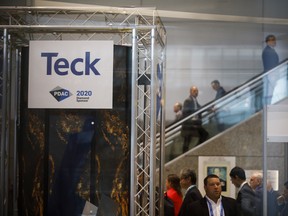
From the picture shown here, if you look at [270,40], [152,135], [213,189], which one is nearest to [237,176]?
[213,189]

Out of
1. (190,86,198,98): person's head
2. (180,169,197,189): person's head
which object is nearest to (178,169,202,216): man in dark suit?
(180,169,197,189): person's head

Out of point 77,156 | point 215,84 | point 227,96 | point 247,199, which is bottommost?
point 247,199

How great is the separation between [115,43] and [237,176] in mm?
2577

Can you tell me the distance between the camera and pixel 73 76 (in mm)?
6043

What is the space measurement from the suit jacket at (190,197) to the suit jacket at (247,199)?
56cm

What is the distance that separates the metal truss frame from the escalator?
204 centimetres

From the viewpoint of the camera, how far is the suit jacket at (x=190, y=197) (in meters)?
6.76

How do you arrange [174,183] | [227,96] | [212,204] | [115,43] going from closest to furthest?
[115,43]
[212,204]
[174,183]
[227,96]

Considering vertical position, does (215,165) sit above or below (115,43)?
below

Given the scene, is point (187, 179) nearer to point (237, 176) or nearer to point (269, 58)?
point (237, 176)

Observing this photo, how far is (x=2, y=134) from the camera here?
6129 millimetres

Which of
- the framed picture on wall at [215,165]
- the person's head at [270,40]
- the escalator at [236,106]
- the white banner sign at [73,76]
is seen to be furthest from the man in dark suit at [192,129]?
the white banner sign at [73,76]

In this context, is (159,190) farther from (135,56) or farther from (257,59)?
(257,59)

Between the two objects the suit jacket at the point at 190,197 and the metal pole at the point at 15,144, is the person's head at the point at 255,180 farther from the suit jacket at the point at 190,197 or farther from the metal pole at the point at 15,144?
the metal pole at the point at 15,144
